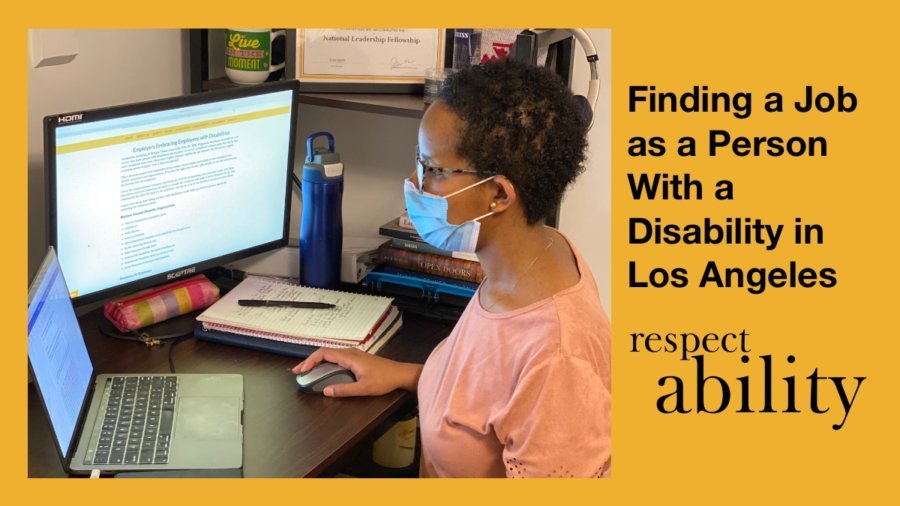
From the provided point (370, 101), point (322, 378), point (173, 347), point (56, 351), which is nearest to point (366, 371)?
point (322, 378)

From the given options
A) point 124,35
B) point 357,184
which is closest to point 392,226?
point 357,184

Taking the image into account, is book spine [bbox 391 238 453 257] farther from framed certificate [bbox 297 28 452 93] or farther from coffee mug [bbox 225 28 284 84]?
coffee mug [bbox 225 28 284 84]

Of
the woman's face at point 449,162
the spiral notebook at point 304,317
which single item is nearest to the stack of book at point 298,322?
the spiral notebook at point 304,317

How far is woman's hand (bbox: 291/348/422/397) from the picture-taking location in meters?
1.63

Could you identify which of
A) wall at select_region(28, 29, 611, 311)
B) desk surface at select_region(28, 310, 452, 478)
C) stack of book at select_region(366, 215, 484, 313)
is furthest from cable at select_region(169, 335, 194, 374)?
stack of book at select_region(366, 215, 484, 313)

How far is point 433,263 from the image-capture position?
202 cm

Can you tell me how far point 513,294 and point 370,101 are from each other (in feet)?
2.26

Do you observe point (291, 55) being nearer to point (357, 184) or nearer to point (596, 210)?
point (357, 184)

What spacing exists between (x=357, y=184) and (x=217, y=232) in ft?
1.59

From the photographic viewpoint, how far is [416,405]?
1719mm

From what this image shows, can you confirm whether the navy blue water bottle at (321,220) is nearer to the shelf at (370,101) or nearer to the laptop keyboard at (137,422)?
the shelf at (370,101)

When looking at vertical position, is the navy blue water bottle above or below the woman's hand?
above

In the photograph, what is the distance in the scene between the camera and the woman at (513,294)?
1.36 meters

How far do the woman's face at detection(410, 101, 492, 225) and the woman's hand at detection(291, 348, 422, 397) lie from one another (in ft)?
1.01
